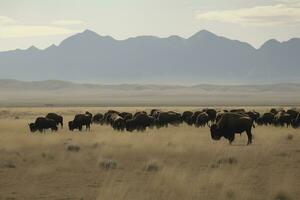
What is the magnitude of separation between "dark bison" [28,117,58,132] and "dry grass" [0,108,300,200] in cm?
704

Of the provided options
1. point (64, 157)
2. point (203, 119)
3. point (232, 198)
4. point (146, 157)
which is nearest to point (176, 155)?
point (146, 157)

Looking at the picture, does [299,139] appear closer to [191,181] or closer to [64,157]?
[64,157]

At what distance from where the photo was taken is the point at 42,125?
3394 centimetres

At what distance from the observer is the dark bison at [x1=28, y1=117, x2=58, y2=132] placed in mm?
33750

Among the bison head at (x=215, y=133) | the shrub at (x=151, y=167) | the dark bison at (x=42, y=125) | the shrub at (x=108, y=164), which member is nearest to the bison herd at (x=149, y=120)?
the dark bison at (x=42, y=125)

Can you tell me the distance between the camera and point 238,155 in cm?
1995

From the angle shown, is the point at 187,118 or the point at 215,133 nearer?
the point at 215,133

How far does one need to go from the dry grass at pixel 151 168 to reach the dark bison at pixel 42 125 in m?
7.04

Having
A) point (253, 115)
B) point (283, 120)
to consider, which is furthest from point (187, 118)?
point (283, 120)

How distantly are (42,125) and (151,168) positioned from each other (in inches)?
729

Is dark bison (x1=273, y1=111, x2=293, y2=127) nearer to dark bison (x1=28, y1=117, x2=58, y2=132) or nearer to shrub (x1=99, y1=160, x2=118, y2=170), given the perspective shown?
dark bison (x1=28, y1=117, x2=58, y2=132)

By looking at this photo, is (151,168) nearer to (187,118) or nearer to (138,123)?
(138,123)

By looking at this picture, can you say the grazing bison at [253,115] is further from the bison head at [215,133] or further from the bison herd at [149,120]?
the bison head at [215,133]

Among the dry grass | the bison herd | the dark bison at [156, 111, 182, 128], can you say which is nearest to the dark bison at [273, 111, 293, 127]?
the bison herd
